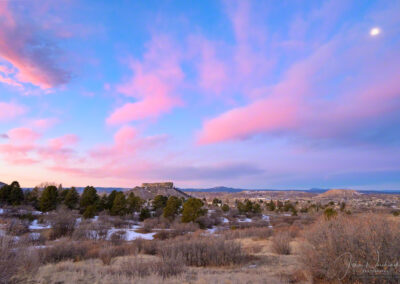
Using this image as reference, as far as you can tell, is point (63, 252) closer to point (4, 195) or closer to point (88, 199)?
point (88, 199)

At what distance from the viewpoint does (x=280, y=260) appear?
422 inches

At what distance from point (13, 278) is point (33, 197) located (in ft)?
174

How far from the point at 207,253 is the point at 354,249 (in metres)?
5.96

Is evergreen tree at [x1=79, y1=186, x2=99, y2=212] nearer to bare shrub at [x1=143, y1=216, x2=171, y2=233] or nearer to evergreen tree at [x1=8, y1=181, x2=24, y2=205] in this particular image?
evergreen tree at [x1=8, y1=181, x2=24, y2=205]

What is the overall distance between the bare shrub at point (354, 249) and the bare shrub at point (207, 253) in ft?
13.0

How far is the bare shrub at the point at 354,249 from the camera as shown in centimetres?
578

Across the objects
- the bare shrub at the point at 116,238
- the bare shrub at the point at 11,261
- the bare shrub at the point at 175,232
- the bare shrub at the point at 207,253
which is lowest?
the bare shrub at the point at 175,232

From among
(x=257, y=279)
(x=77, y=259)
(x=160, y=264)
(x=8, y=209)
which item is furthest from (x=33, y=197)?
(x=257, y=279)

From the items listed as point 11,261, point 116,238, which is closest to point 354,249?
point 11,261

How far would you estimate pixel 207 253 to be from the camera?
10.5 meters

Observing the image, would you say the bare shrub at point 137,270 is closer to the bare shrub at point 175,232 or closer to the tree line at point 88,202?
the bare shrub at point 175,232

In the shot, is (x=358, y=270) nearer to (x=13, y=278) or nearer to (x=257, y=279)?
(x=257, y=279)

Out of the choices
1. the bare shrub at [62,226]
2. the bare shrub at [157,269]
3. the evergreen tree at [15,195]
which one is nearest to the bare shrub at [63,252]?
the bare shrub at [157,269]

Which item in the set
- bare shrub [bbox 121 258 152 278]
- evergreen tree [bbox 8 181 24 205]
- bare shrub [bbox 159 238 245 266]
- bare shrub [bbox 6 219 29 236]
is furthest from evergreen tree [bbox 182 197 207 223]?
evergreen tree [bbox 8 181 24 205]
